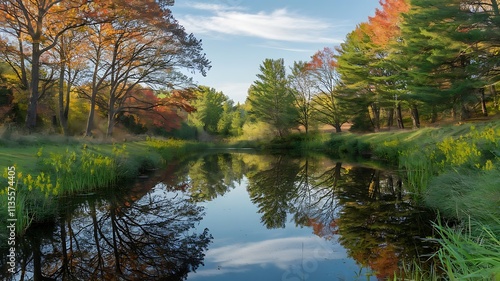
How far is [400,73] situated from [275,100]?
1624 cm

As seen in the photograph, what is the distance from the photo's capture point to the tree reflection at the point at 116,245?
405 centimetres

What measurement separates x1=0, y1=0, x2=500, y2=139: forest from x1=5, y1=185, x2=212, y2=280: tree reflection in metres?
9.18

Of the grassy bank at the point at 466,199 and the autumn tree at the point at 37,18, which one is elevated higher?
the autumn tree at the point at 37,18

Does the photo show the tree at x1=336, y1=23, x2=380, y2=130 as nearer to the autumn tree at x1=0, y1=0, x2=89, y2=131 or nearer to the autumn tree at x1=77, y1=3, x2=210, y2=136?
the autumn tree at x1=77, y1=3, x2=210, y2=136

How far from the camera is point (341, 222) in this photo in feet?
20.4

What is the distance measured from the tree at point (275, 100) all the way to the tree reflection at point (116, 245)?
1162 inches

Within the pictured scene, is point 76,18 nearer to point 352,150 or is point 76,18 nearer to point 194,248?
point 194,248

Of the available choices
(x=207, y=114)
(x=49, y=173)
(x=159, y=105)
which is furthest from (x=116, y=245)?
(x=207, y=114)

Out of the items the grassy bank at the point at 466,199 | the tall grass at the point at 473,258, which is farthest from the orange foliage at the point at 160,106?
the tall grass at the point at 473,258

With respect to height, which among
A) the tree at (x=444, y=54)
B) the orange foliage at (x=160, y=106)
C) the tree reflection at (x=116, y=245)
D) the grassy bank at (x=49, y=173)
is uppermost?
the tree at (x=444, y=54)

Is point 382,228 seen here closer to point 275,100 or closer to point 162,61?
point 162,61

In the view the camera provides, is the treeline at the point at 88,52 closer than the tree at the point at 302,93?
Yes

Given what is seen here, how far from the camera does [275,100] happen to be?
36.4 metres

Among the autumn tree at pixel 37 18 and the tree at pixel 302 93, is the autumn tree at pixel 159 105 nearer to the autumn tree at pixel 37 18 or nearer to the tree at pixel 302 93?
the autumn tree at pixel 37 18
